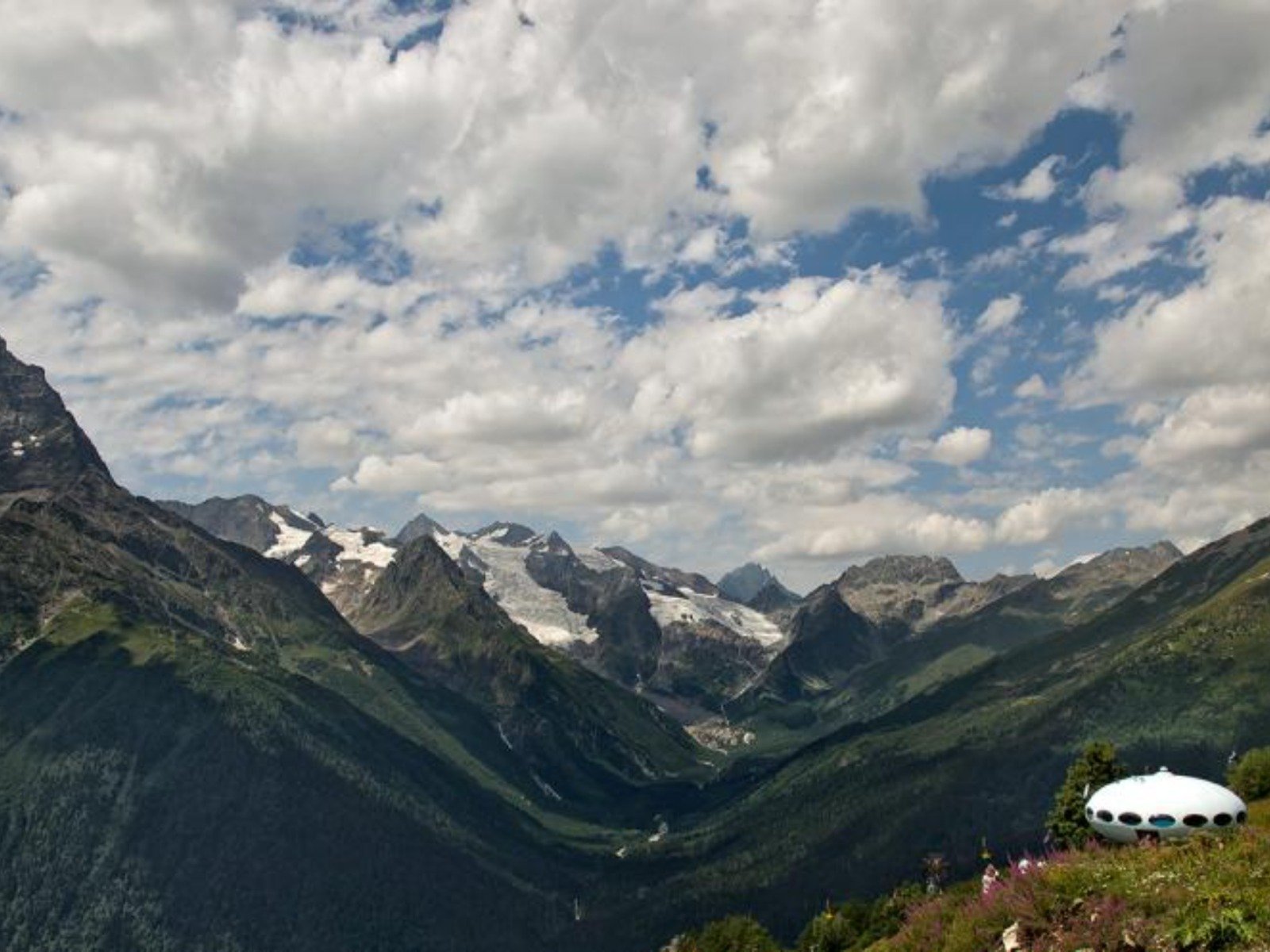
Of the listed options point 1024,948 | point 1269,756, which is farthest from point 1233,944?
point 1269,756

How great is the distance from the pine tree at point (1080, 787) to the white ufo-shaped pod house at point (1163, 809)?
172 feet

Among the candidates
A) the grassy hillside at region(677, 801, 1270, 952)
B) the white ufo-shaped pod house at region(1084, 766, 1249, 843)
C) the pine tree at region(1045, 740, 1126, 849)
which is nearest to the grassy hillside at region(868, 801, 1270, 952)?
the grassy hillside at region(677, 801, 1270, 952)

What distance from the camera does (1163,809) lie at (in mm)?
55719

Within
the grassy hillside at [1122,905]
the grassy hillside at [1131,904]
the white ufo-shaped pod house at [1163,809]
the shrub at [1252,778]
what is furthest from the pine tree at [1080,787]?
the grassy hillside at [1131,904]

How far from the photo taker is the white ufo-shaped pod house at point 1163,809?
54.9 metres

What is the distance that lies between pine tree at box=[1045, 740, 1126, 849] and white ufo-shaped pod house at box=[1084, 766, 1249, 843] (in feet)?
172

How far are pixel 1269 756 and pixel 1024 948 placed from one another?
365 ft

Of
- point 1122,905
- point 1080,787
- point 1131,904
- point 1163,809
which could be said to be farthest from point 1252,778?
point 1122,905

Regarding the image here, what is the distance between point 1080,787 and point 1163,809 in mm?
67160

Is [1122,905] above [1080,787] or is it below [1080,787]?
above

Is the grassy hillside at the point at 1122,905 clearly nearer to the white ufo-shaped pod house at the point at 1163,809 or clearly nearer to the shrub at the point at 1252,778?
the white ufo-shaped pod house at the point at 1163,809

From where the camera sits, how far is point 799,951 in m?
168

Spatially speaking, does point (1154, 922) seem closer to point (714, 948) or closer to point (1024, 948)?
point (1024, 948)

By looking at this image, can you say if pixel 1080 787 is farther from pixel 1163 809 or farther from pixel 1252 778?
pixel 1163 809
